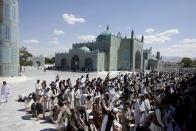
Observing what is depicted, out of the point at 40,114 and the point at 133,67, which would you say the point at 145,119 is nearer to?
the point at 40,114

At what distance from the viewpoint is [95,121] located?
847 cm

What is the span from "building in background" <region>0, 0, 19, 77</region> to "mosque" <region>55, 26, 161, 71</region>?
25.6 m

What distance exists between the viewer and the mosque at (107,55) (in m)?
57.4

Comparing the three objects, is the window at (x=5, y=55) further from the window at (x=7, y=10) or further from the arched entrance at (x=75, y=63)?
the arched entrance at (x=75, y=63)

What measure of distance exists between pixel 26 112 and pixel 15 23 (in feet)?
72.0

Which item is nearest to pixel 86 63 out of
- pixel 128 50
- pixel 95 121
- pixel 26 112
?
pixel 128 50

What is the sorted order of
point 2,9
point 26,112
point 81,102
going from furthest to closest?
point 2,9 → point 26,112 → point 81,102

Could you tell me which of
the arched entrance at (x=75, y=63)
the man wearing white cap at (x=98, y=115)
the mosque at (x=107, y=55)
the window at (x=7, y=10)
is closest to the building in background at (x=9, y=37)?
the window at (x=7, y=10)

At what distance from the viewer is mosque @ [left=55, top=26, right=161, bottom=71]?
5741 centimetres

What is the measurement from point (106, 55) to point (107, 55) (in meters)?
0.24

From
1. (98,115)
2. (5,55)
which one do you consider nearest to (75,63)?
(5,55)

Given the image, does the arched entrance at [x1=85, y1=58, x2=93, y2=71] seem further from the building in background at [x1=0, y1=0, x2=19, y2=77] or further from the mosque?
the building in background at [x1=0, y1=0, x2=19, y2=77]

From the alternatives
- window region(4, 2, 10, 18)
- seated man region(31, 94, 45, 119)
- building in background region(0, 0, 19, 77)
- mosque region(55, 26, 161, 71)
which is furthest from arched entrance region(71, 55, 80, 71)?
seated man region(31, 94, 45, 119)

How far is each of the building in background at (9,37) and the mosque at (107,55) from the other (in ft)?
83.9
